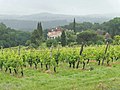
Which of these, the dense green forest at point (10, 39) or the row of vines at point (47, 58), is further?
the dense green forest at point (10, 39)

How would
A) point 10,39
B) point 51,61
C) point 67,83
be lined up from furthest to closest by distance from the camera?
point 10,39, point 51,61, point 67,83

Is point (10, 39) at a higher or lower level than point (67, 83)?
lower

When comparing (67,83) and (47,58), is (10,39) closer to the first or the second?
(47,58)

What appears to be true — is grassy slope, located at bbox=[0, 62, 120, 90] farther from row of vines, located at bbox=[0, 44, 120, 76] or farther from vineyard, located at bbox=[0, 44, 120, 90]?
row of vines, located at bbox=[0, 44, 120, 76]

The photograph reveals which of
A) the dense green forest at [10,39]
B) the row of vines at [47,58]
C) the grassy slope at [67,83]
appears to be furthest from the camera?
the dense green forest at [10,39]

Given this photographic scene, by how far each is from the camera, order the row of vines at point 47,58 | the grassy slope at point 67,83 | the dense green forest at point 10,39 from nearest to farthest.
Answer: the grassy slope at point 67,83
the row of vines at point 47,58
the dense green forest at point 10,39

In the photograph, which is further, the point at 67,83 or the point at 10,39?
the point at 10,39

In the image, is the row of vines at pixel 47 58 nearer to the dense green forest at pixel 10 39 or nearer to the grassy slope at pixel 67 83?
the grassy slope at pixel 67 83

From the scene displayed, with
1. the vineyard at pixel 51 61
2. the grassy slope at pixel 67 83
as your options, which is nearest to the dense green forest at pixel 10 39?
the vineyard at pixel 51 61

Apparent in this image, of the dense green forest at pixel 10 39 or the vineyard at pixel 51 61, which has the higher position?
the vineyard at pixel 51 61

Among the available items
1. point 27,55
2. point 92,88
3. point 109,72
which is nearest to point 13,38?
point 27,55

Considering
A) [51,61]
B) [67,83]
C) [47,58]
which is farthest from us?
[47,58]

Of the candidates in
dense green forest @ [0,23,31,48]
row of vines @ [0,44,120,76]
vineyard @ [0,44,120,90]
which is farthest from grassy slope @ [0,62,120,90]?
dense green forest @ [0,23,31,48]

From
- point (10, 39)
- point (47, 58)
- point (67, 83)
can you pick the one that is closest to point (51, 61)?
point (47, 58)
